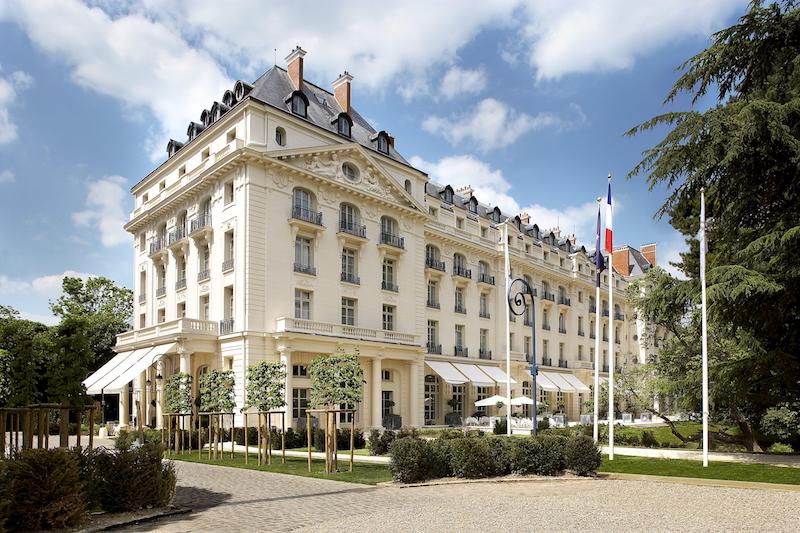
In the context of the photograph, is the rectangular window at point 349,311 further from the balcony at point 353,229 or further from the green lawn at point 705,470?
the green lawn at point 705,470

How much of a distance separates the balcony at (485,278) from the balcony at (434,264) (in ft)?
15.4

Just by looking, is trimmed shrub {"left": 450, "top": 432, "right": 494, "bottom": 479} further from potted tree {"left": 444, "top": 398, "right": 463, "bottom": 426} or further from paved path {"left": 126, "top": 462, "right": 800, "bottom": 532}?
potted tree {"left": 444, "top": 398, "right": 463, "bottom": 426}

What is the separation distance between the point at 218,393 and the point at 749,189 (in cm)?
1876

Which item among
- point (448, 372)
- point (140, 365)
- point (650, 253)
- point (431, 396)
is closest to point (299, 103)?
point (140, 365)

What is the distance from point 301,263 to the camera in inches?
1387

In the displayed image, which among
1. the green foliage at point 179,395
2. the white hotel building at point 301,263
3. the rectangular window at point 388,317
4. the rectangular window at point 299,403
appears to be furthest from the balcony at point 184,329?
the rectangular window at point 388,317

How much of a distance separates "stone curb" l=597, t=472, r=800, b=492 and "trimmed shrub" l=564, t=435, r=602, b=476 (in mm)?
365

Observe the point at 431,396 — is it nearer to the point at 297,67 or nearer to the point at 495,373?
the point at 495,373

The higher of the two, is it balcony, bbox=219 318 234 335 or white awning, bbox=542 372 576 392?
balcony, bbox=219 318 234 335

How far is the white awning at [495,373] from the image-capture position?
153ft

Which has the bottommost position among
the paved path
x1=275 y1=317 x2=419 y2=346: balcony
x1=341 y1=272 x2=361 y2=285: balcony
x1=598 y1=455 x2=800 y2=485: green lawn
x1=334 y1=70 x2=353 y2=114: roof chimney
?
x1=598 y1=455 x2=800 y2=485: green lawn

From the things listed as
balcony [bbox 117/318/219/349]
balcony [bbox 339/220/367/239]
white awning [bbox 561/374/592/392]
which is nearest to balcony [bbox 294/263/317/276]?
balcony [bbox 339/220/367/239]

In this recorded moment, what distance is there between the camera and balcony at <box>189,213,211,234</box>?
36.1m

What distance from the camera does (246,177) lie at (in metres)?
32.9
